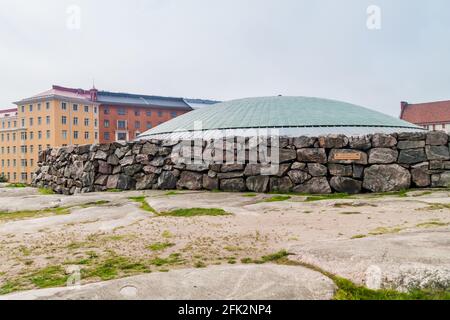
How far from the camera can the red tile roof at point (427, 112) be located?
58562 mm

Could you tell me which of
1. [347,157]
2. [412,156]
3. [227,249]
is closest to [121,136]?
[347,157]

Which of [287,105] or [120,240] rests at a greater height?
[287,105]

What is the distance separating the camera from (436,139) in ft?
32.7

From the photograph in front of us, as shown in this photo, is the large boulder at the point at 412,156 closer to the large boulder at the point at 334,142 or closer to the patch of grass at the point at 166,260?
the large boulder at the point at 334,142

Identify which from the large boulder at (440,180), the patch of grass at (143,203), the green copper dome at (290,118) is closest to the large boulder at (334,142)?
the large boulder at (440,180)

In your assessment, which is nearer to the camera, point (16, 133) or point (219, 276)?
point (219, 276)

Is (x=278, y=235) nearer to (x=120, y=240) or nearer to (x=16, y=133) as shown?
(x=120, y=240)

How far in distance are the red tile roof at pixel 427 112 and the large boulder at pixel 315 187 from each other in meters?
58.0

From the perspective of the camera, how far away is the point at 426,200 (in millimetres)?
7699

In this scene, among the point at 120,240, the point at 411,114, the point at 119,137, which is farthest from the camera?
the point at 119,137
